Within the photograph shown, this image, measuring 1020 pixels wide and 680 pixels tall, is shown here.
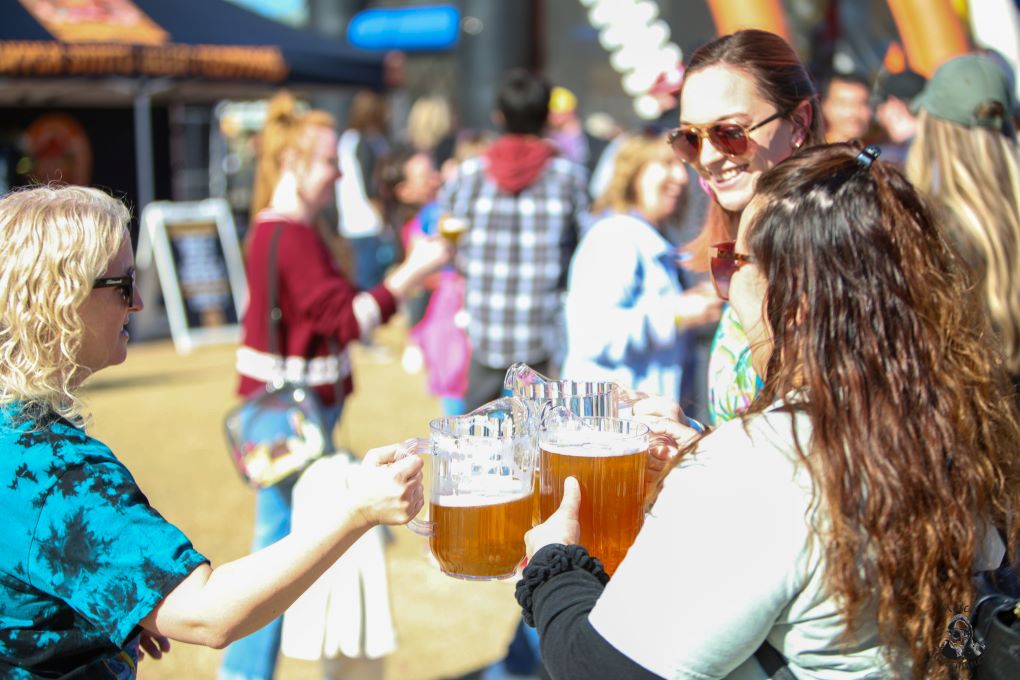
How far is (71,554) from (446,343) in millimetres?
3649

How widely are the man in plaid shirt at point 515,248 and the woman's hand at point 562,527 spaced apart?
316cm

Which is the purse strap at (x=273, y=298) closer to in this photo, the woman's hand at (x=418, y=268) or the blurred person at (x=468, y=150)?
the woman's hand at (x=418, y=268)

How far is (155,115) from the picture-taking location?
12594 millimetres

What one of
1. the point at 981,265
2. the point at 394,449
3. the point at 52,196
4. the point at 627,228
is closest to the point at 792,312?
the point at 394,449

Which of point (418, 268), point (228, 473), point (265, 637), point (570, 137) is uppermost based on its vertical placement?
point (570, 137)

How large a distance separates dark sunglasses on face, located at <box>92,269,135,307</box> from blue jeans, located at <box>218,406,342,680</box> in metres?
1.71

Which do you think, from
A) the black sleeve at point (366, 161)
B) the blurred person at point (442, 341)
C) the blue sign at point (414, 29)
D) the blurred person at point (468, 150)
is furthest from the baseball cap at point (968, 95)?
the blue sign at point (414, 29)

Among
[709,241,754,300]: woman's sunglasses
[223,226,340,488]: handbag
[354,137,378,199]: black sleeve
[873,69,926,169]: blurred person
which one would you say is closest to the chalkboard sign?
[354,137,378,199]: black sleeve

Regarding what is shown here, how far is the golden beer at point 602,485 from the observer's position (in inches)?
64.7

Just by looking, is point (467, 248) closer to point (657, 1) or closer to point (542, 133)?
point (542, 133)

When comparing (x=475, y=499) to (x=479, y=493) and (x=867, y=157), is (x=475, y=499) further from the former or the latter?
(x=867, y=157)

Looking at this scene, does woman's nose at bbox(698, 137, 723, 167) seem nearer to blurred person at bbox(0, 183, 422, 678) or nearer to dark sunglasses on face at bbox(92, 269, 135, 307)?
blurred person at bbox(0, 183, 422, 678)

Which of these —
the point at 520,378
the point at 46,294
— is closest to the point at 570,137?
the point at 520,378

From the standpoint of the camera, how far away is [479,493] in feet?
5.39
